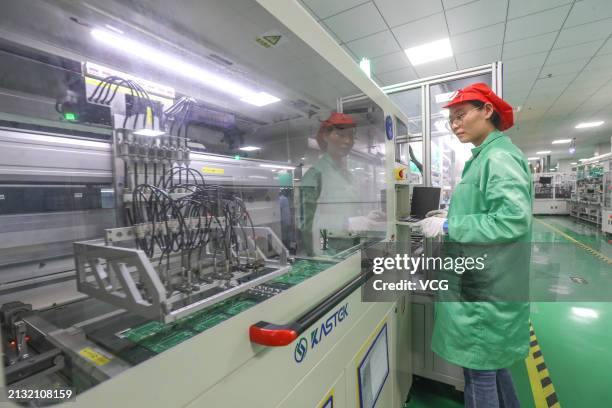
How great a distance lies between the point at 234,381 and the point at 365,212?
1.28 m

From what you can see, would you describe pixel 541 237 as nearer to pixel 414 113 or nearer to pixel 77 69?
pixel 414 113

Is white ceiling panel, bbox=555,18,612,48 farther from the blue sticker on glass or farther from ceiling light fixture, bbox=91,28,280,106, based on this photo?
ceiling light fixture, bbox=91,28,280,106

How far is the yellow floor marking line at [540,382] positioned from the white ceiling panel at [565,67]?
14.9 ft

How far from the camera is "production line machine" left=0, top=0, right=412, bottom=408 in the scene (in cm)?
56

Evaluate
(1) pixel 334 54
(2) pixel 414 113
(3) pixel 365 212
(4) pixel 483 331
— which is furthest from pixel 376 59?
(4) pixel 483 331

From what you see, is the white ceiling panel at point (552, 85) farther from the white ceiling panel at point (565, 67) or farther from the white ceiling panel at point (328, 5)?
the white ceiling panel at point (328, 5)

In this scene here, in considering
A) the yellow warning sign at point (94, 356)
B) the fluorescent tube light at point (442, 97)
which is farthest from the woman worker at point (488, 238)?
the fluorescent tube light at point (442, 97)

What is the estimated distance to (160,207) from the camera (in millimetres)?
848

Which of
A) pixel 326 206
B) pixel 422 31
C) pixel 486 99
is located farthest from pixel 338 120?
pixel 422 31

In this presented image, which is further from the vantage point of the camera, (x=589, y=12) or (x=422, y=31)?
(x=422, y=31)

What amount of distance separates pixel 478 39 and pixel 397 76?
1238 millimetres

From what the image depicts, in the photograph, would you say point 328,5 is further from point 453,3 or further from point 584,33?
point 584,33

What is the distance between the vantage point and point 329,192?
5.22ft

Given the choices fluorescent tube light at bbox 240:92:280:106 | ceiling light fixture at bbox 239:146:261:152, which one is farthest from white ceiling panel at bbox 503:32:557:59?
ceiling light fixture at bbox 239:146:261:152
